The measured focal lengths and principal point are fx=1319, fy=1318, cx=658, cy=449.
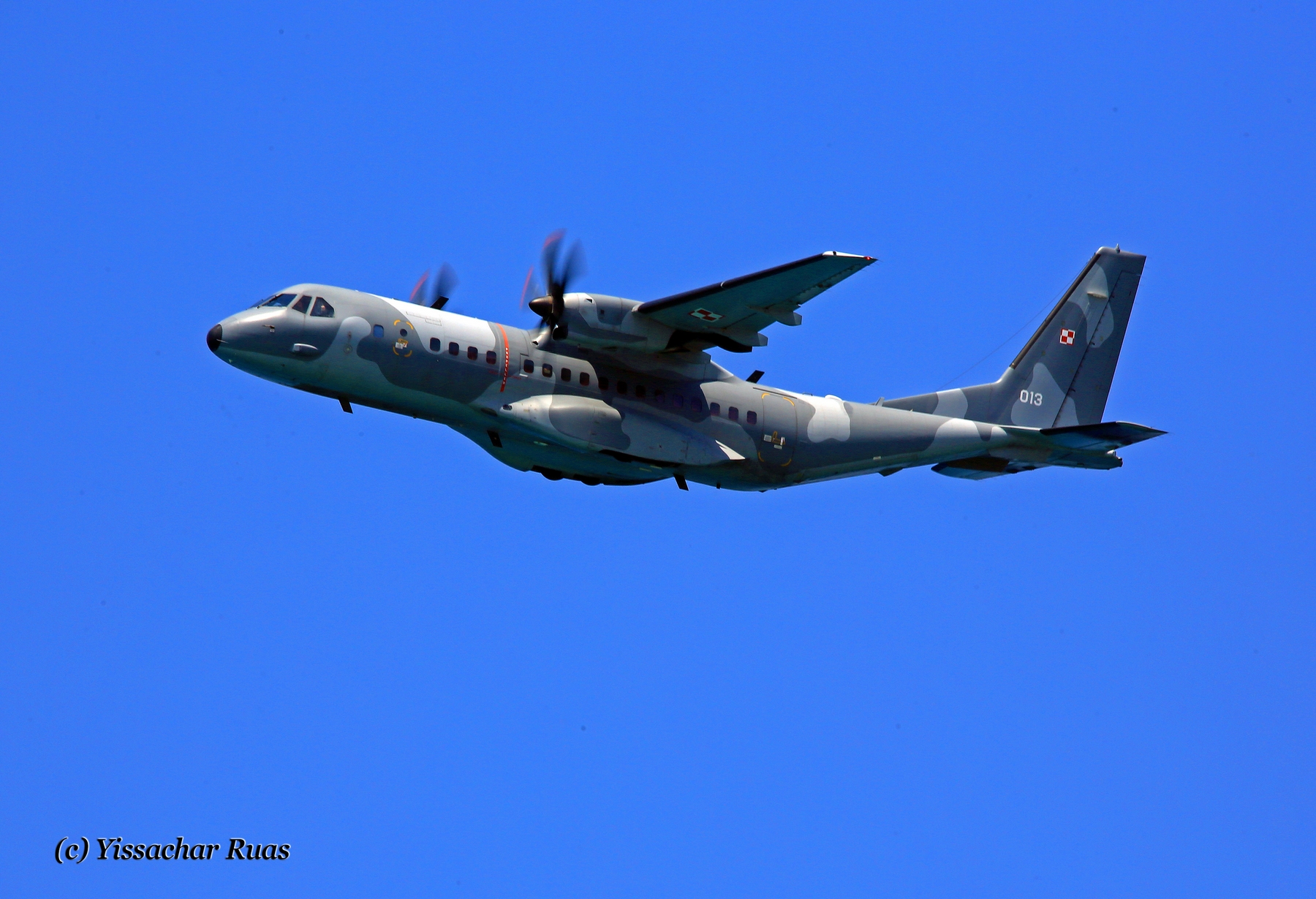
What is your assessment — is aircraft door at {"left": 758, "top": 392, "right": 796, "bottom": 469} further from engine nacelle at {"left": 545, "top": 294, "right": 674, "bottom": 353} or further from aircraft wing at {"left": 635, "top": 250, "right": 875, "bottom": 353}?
engine nacelle at {"left": 545, "top": 294, "right": 674, "bottom": 353}

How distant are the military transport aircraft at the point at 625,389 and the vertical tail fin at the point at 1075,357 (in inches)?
39.2

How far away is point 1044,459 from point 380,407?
10626 millimetres

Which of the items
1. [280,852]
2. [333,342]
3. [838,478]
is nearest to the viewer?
[333,342]

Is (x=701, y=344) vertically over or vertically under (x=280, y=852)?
over

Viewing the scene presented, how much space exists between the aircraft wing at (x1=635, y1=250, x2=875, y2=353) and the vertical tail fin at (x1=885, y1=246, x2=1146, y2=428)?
5103mm

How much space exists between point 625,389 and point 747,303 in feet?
7.29

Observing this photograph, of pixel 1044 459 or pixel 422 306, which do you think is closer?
pixel 422 306

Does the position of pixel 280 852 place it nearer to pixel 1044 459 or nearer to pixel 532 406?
pixel 532 406

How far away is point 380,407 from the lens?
18.2m

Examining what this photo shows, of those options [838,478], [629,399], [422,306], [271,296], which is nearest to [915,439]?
[838,478]

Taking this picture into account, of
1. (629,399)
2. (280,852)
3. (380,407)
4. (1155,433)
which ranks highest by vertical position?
(1155,433)

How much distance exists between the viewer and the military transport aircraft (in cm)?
1736

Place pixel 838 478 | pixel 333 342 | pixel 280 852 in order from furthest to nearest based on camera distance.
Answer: pixel 838 478
pixel 280 852
pixel 333 342

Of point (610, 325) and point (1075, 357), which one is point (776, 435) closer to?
point (610, 325)
